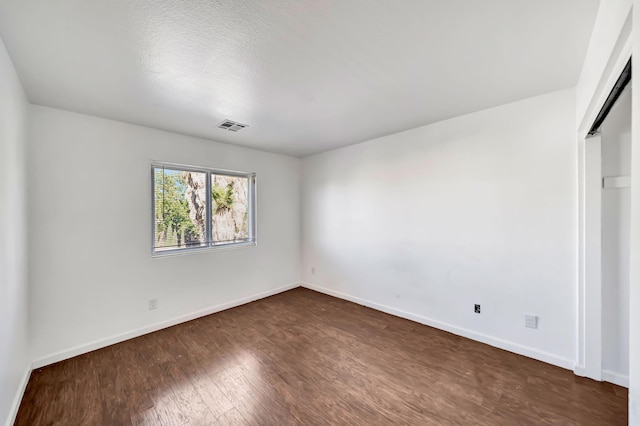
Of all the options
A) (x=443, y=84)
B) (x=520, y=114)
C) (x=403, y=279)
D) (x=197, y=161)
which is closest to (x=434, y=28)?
(x=443, y=84)

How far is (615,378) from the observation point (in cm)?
204

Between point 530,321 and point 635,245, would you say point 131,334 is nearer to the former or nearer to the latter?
point 635,245

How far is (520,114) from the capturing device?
2502 mm

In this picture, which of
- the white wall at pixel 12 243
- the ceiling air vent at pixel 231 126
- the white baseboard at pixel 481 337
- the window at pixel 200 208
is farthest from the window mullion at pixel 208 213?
the white baseboard at pixel 481 337

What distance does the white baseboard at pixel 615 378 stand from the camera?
6.57 feet

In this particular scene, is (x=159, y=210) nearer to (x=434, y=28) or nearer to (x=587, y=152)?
(x=434, y=28)

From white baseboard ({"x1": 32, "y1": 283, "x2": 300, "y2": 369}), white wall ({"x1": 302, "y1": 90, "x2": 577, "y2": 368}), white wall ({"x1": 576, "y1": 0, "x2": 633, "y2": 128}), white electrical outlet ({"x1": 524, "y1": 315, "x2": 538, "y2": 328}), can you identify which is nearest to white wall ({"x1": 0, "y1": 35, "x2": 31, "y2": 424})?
white baseboard ({"x1": 32, "y1": 283, "x2": 300, "y2": 369})

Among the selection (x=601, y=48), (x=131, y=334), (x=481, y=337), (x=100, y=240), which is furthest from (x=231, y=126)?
(x=481, y=337)

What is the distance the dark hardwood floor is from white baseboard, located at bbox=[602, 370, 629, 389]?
5cm

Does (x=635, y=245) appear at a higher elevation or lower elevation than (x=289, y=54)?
lower

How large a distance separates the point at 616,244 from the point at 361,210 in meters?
2.57

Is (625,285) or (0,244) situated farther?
(625,285)

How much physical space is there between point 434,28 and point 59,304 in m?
→ 3.93

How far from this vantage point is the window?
126 inches
